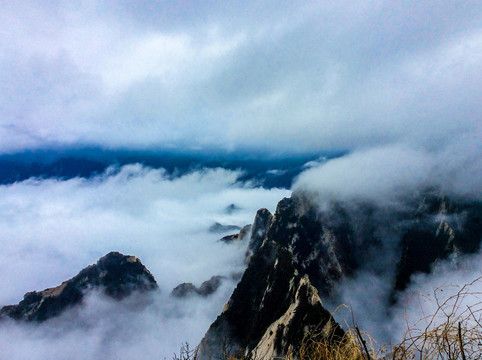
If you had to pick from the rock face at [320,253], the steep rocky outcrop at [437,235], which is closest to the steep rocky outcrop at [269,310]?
the rock face at [320,253]

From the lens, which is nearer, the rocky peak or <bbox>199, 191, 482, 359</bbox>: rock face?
<bbox>199, 191, 482, 359</bbox>: rock face

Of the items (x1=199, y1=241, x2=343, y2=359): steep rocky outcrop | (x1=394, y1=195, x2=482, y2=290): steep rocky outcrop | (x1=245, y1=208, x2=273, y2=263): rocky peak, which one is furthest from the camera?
(x1=245, y1=208, x2=273, y2=263): rocky peak

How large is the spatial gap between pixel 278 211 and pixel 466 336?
142602 millimetres

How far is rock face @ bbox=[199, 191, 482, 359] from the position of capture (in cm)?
5561

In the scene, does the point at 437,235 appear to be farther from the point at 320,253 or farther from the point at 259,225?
the point at 259,225

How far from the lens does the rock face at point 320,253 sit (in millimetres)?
55613

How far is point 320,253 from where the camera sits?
133m

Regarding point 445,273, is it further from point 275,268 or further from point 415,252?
point 275,268

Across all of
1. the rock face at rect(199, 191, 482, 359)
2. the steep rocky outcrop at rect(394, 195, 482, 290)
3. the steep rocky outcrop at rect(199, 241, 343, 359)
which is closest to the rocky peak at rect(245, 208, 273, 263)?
the rock face at rect(199, 191, 482, 359)

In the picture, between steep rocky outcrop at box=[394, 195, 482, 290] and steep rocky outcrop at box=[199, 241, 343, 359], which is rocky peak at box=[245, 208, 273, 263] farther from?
steep rocky outcrop at box=[199, 241, 343, 359]

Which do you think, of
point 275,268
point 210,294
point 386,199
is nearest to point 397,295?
point 386,199

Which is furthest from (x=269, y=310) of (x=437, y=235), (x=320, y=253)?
(x=437, y=235)

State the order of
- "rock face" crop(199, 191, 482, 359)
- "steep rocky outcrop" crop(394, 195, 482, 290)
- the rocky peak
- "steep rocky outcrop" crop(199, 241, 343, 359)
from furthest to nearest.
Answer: the rocky peak
"steep rocky outcrop" crop(394, 195, 482, 290)
"rock face" crop(199, 191, 482, 359)
"steep rocky outcrop" crop(199, 241, 343, 359)

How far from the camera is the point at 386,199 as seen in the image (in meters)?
155
